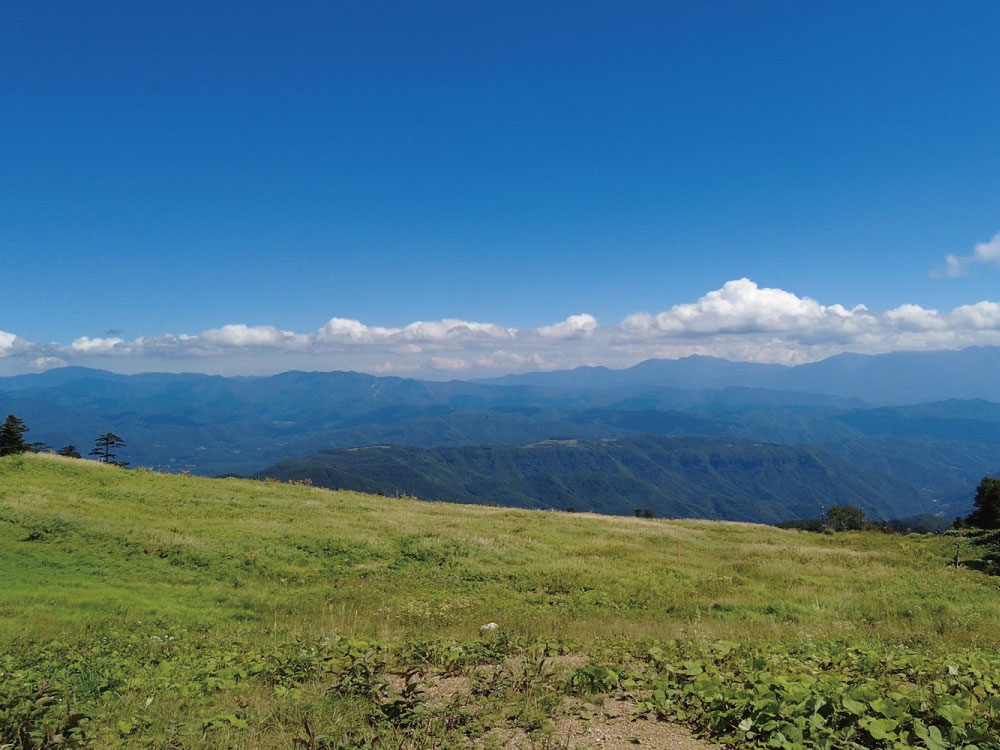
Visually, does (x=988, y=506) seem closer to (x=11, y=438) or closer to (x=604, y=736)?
(x=604, y=736)

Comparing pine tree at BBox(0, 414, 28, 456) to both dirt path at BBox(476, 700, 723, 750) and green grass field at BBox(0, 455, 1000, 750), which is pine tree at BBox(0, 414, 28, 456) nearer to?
green grass field at BBox(0, 455, 1000, 750)

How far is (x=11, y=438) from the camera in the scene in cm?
3419

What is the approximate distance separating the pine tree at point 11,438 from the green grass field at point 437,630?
14.1 feet

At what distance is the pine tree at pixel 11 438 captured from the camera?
1283 inches

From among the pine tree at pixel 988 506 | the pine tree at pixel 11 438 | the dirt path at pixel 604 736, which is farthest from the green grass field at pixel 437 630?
the pine tree at pixel 988 506

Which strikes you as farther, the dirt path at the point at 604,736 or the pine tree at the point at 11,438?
the pine tree at the point at 11,438

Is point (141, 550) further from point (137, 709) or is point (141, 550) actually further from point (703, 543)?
point (703, 543)

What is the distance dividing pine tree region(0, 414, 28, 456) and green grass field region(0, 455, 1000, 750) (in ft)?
14.1

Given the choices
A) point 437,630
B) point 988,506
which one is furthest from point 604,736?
point 988,506

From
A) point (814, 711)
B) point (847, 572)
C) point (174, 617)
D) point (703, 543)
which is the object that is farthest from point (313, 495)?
point (814, 711)

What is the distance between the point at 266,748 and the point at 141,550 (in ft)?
58.0

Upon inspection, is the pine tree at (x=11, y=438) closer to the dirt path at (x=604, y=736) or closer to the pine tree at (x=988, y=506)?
the dirt path at (x=604, y=736)

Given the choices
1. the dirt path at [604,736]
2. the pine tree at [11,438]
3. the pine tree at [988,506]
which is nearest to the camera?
the dirt path at [604,736]

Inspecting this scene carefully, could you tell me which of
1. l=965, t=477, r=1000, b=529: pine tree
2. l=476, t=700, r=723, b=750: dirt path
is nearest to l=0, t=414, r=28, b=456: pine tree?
l=476, t=700, r=723, b=750: dirt path
